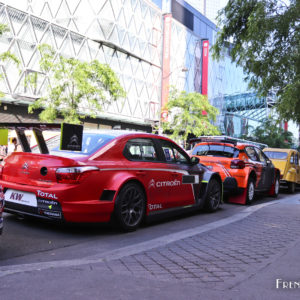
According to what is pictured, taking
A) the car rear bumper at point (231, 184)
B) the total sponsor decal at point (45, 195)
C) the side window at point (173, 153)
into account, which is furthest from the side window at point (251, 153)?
the total sponsor decal at point (45, 195)

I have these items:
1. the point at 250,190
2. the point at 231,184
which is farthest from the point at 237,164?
the point at 250,190

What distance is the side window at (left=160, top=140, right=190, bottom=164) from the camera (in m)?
6.57

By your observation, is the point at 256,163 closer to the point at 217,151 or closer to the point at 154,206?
the point at 217,151

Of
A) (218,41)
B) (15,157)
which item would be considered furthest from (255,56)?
(15,157)

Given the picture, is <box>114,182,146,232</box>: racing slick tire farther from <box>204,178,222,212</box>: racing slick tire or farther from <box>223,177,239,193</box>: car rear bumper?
<box>223,177,239,193</box>: car rear bumper

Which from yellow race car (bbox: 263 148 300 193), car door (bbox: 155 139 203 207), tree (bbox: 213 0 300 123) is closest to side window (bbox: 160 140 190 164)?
car door (bbox: 155 139 203 207)

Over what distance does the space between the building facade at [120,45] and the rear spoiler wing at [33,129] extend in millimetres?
16146

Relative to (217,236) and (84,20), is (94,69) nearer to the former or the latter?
(84,20)

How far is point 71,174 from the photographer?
495 centimetres

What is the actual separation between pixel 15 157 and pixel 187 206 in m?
3.17

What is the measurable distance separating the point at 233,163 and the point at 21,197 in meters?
5.59

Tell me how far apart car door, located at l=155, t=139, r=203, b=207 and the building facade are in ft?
46.9

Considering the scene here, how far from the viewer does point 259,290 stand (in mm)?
3162

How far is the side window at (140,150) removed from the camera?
575 cm
